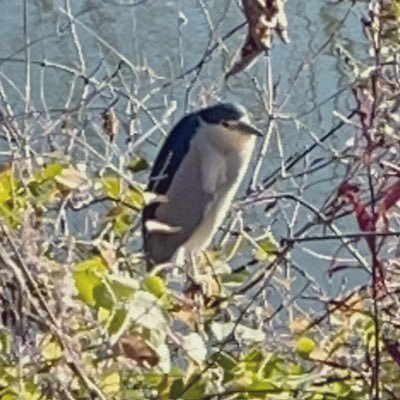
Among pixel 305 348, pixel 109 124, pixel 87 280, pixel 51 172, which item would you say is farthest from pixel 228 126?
pixel 87 280

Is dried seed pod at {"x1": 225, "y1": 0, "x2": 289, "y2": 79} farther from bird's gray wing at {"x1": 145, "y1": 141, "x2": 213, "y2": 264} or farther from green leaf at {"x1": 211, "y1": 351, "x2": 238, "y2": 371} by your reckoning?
bird's gray wing at {"x1": 145, "y1": 141, "x2": 213, "y2": 264}

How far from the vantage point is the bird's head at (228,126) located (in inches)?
95.7

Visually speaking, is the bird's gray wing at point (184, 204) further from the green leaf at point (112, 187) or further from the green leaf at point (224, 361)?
the green leaf at point (224, 361)

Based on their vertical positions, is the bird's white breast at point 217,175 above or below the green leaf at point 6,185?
below

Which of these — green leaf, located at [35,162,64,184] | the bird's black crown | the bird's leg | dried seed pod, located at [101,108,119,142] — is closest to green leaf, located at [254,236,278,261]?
the bird's leg

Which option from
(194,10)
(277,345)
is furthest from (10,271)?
(194,10)

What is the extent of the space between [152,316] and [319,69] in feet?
9.63

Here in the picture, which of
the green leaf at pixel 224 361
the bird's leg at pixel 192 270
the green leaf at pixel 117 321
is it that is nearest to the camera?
the green leaf at pixel 117 321

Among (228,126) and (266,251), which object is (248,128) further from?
(266,251)

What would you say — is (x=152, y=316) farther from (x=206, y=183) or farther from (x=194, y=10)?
(x=194, y=10)

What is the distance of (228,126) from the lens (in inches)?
98.3

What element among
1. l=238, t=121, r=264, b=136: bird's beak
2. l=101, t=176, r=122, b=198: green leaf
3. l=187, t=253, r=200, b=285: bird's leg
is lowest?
l=187, t=253, r=200, b=285: bird's leg

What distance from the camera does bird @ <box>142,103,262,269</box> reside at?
2402 millimetres

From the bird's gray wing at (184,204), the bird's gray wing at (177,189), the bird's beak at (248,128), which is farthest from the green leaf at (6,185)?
the bird's beak at (248,128)
